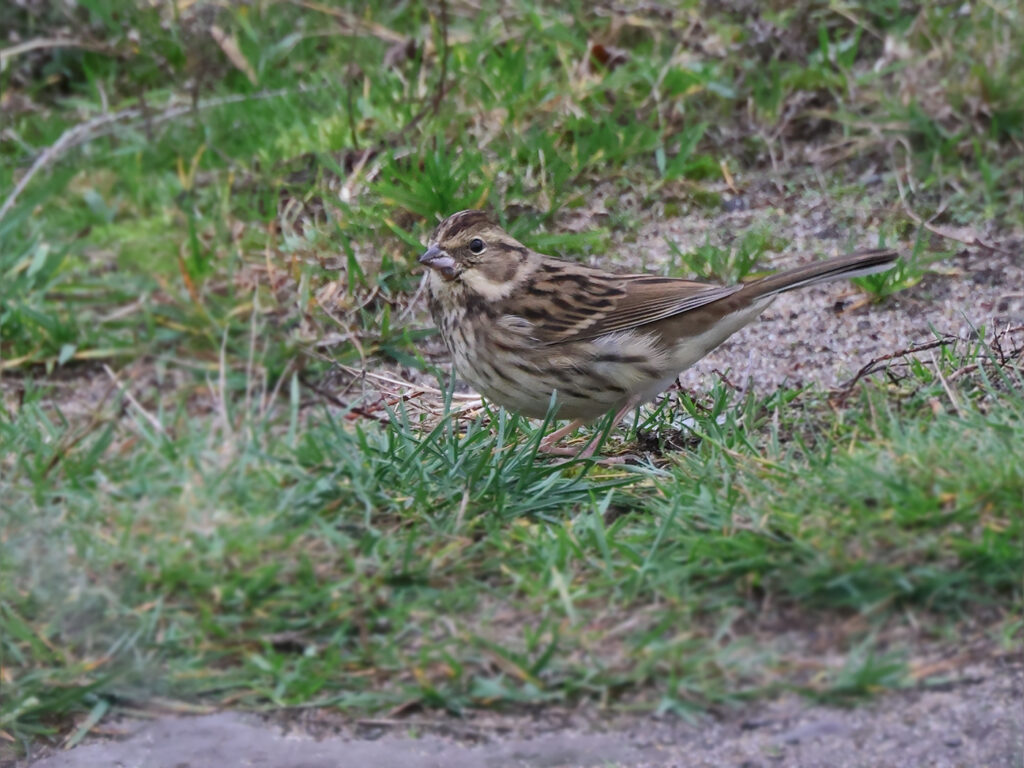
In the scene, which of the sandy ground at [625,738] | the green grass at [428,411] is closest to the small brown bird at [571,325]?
the green grass at [428,411]

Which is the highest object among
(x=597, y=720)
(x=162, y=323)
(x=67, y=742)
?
(x=597, y=720)

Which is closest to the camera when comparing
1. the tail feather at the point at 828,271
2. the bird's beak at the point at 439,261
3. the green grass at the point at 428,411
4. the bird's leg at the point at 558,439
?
the green grass at the point at 428,411

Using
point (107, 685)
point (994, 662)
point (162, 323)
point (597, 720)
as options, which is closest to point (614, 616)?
point (597, 720)

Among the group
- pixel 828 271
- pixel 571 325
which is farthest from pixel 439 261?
pixel 828 271

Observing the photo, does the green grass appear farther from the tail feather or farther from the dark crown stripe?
the dark crown stripe

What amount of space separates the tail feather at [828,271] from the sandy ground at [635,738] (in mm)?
2133

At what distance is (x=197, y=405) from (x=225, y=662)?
145cm

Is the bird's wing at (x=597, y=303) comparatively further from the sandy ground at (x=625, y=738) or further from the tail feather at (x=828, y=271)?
the sandy ground at (x=625, y=738)

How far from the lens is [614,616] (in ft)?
11.5

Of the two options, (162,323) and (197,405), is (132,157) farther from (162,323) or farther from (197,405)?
(197,405)

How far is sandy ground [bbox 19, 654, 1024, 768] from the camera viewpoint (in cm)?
302

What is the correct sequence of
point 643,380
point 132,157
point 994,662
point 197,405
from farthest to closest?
point 132,157, point 643,380, point 197,405, point 994,662

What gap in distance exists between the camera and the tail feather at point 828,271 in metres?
4.99

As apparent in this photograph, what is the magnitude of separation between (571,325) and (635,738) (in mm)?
2386
